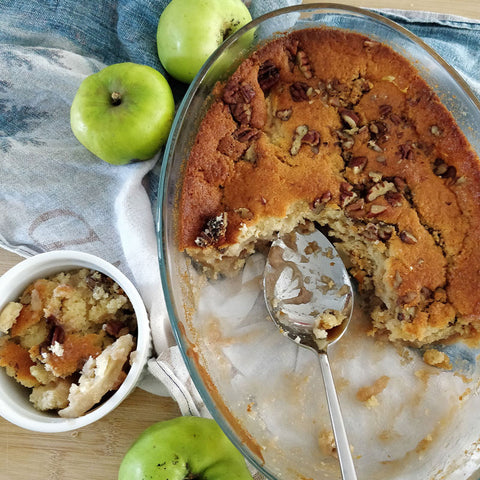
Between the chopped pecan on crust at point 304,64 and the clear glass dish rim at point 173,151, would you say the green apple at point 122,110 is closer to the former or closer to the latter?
the clear glass dish rim at point 173,151

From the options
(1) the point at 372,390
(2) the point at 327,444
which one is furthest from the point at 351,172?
(2) the point at 327,444

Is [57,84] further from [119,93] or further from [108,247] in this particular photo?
[108,247]

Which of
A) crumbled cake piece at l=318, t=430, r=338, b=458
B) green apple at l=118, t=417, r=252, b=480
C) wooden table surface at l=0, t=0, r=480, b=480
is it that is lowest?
wooden table surface at l=0, t=0, r=480, b=480

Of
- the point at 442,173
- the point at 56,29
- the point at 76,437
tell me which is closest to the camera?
the point at 442,173

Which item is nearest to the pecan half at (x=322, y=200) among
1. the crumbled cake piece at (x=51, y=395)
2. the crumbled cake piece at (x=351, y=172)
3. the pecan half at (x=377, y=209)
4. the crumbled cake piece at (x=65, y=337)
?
the crumbled cake piece at (x=351, y=172)

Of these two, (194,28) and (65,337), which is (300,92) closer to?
(194,28)

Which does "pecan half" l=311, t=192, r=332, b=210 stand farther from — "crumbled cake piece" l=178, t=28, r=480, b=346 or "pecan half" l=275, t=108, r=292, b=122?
"pecan half" l=275, t=108, r=292, b=122

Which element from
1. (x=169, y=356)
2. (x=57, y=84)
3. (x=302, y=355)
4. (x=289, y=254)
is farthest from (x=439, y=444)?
(x=57, y=84)

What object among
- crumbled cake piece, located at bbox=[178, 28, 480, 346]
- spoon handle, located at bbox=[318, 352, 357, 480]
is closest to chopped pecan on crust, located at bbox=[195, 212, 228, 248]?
crumbled cake piece, located at bbox=[178, 28, 480, 346]
